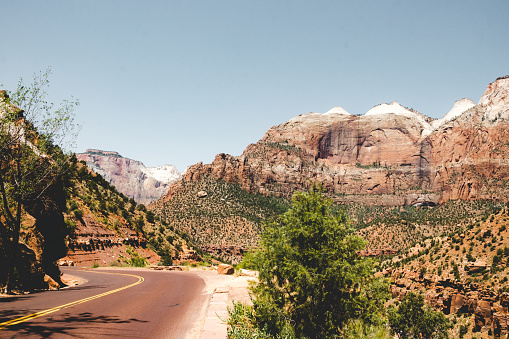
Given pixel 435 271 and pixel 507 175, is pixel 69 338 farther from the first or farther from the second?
pixel 507 175

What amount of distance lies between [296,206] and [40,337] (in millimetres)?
7443

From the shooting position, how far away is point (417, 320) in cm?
4166

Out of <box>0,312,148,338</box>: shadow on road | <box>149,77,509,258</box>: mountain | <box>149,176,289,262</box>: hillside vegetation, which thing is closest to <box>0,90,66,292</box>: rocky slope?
<box>0,312,148,338</box>: shadow on road

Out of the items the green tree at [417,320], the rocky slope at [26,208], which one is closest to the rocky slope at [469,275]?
the green tree at [417,320]

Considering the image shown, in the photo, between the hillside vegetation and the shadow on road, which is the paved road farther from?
the hillside vegetation

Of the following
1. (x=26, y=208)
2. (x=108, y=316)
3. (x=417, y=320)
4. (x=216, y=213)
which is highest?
(x=26, y=208)

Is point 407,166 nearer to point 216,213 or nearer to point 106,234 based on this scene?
point 216,213

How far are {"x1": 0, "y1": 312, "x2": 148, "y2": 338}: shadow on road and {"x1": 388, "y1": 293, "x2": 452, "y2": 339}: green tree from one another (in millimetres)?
38601

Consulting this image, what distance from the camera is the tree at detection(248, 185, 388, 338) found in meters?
8.82

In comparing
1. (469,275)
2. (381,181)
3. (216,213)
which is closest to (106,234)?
(469,275)

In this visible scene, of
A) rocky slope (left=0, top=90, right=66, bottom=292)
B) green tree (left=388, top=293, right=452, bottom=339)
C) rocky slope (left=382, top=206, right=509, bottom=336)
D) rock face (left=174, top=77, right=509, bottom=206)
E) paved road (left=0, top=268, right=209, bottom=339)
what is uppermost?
rock face (left=174, top=77, right=509, bottom=206)

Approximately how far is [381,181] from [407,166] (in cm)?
2235

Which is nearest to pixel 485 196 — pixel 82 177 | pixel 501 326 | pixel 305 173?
pixel 305 173

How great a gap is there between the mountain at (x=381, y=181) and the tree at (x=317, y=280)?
66627mm
